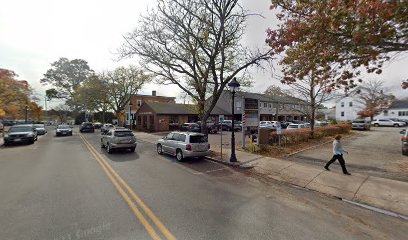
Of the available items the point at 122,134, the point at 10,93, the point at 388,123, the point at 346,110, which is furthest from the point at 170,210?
the point at 346,110

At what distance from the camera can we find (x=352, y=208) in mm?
5195

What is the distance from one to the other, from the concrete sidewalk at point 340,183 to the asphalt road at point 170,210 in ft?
2.30

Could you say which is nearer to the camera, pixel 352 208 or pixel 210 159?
pixel 352 208

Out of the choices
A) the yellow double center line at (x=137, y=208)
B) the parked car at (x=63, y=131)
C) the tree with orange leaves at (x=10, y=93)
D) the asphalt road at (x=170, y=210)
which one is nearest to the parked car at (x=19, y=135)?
the tree with orange leaves at (x=10, y=93)

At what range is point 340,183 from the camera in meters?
6.96

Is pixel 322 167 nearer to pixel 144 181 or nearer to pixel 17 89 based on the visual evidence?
pixel 144 181

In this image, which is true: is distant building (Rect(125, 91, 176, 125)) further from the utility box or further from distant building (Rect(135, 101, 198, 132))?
the utility box

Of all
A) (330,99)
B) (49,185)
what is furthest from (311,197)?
(330,99)

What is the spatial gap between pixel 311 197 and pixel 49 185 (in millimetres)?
8434

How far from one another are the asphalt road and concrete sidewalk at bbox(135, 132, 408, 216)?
0.70 m

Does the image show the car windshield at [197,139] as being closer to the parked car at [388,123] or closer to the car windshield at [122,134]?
the car windshield at [122,134]

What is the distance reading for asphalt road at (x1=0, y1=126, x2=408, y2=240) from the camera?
3824mm

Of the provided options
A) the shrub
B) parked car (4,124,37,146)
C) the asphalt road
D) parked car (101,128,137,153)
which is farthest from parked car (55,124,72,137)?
the shrub

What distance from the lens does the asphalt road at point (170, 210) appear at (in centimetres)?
382
